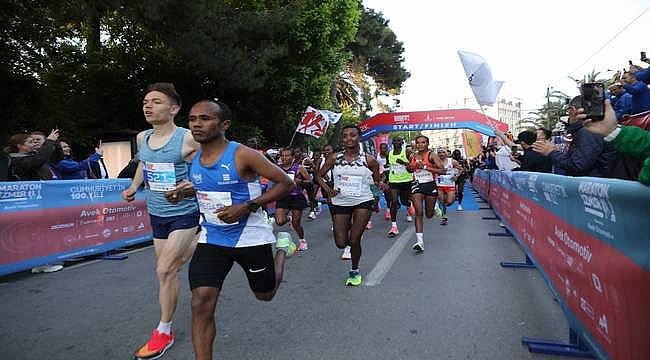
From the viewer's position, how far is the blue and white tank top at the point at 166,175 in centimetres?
408

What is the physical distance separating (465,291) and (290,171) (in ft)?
16.5

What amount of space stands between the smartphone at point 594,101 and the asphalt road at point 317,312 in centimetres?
180

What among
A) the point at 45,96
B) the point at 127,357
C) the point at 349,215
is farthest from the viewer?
the point at 45,96

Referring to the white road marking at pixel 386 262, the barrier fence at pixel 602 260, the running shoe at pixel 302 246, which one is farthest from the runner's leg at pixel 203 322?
the running shoe at pixel 302 246

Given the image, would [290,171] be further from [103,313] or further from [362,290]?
[103,313]

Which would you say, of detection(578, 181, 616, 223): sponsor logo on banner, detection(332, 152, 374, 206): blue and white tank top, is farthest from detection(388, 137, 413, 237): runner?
detection(578, 181, 616, 223): sponsor logo on banner

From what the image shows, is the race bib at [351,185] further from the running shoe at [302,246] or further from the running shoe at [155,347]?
the running shoe at [155,347]

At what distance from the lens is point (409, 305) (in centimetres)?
503

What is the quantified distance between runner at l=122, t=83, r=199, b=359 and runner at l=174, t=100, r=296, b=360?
695 mm

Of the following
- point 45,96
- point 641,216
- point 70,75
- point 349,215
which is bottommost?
point 349,215

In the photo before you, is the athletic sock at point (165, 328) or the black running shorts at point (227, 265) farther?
the athletic sock at point (165, 328)

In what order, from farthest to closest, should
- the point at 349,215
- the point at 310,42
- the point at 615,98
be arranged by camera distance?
the point at 310,42 → the point at 615,98 → the point at 349,215

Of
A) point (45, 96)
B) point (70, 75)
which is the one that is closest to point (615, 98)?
point (45, 96)

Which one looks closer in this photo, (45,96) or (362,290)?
(362,290)
